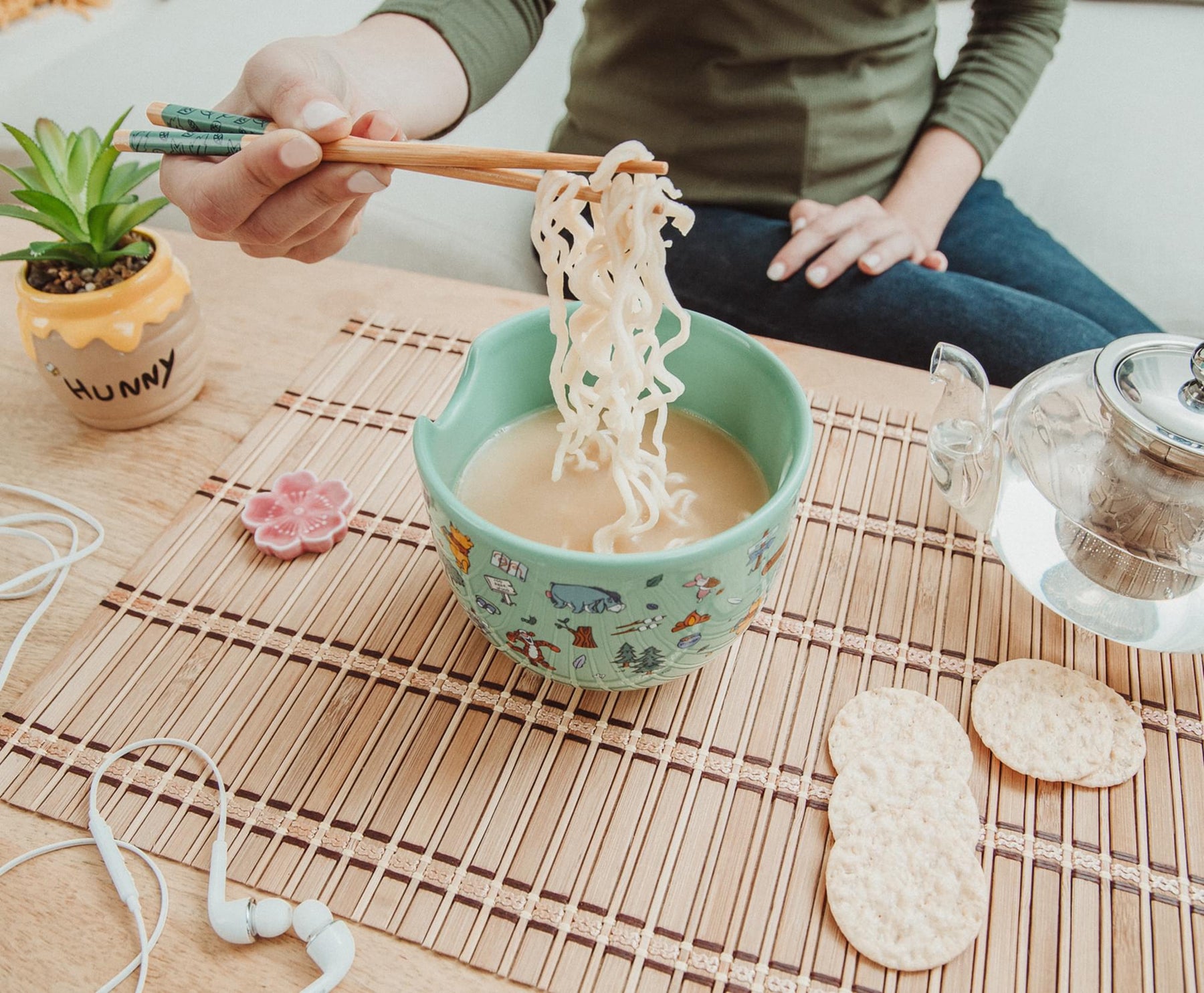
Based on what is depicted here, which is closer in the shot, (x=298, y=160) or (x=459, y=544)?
(x=459, y=544)

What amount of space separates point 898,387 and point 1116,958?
1.87 feet

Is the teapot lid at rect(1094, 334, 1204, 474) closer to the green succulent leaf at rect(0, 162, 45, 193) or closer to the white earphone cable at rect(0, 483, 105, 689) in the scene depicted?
the white earphone cable at rect(0, 483, 105, 689)

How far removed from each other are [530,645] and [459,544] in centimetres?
9

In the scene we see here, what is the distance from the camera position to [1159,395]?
63 centimetres

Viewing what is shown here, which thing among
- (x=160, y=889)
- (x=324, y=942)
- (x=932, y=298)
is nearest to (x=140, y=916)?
(x=160, y=889)

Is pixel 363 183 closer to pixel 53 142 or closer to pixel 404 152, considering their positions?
pixel 404 152

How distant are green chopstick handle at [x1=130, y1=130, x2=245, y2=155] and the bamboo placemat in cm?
31

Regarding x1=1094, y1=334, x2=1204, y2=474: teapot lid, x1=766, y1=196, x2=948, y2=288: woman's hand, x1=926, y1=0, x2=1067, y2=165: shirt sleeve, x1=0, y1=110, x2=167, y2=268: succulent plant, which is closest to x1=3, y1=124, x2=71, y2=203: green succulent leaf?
x1=0, y1=110, x2=167, y2=268: succulent plant

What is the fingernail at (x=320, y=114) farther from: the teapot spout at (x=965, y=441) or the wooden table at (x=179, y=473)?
the teapot spout at (x=965, y=441)

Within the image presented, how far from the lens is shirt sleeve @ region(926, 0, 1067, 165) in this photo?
1.37 m

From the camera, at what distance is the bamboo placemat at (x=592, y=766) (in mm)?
559

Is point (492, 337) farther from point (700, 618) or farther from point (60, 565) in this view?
point (60, 565)

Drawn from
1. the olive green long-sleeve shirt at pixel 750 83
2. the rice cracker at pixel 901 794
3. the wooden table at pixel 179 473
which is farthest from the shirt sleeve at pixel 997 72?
the rice cracker at pixel 901 794

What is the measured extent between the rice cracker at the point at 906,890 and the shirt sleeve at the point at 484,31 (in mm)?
1006
